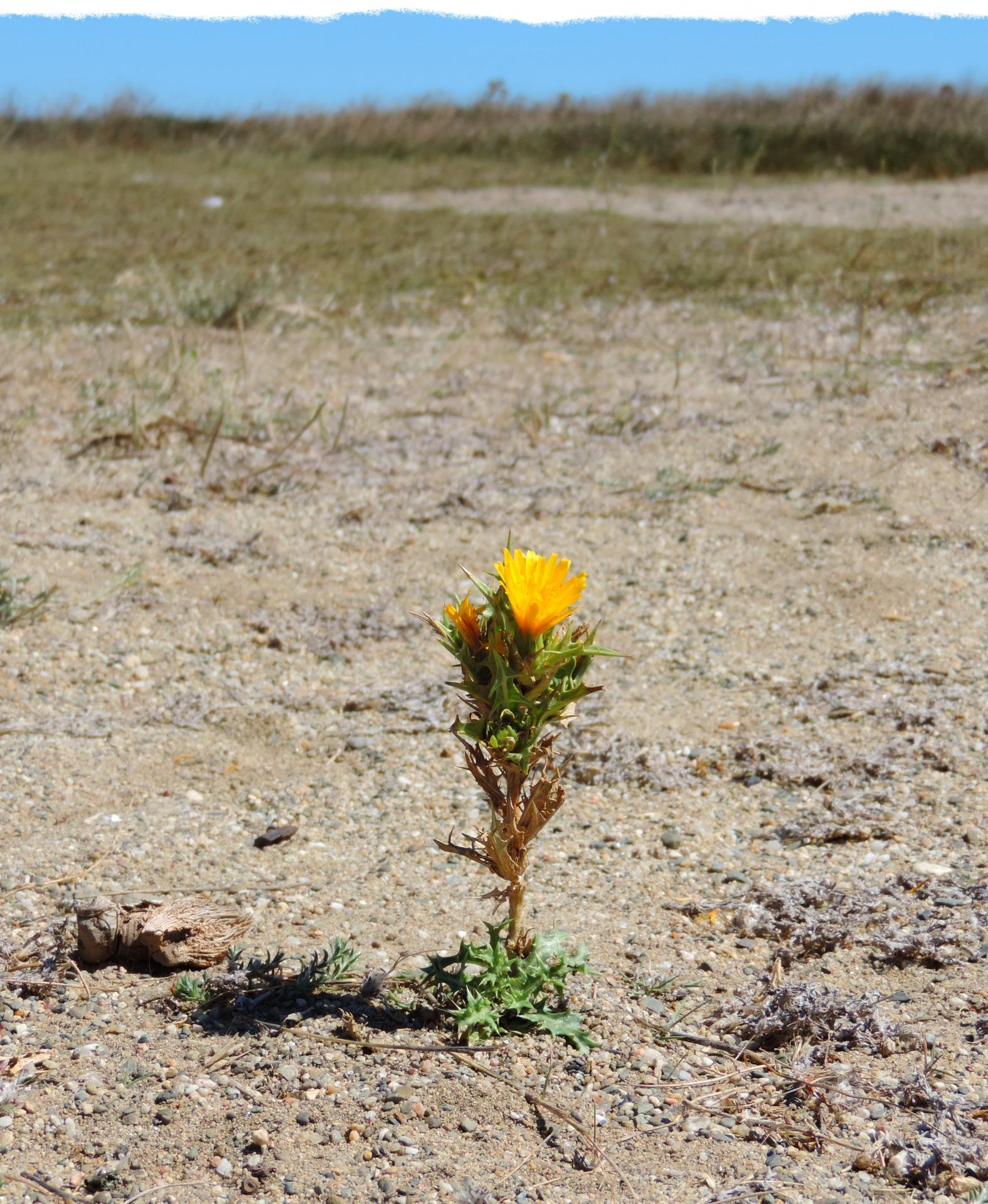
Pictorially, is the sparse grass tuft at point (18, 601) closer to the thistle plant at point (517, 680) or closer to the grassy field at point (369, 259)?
the thistle plant at point (517, 680)

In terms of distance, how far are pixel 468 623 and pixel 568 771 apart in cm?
115

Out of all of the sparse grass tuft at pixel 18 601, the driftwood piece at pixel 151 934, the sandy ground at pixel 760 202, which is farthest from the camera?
the sandy ground at pixel 760 202

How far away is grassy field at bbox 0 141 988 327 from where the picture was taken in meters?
7.39

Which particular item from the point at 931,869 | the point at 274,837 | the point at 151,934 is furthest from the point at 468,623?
the point at 931,869

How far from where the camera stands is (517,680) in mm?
1564

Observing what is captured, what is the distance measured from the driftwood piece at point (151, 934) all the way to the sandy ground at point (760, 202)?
10327 mm

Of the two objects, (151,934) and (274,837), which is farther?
(274,837)

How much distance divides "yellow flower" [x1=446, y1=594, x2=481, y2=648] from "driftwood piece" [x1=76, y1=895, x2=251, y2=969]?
2.40 feet

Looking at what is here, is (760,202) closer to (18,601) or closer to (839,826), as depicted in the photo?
(18,601)

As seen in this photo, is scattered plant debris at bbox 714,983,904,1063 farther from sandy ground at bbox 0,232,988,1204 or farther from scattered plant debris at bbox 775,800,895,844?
scattered plant debris at bbox 775,800,895,844

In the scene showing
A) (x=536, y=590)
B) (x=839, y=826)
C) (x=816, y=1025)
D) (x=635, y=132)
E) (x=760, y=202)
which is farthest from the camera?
(x=635, y=132)

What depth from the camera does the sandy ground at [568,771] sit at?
5.05 feet

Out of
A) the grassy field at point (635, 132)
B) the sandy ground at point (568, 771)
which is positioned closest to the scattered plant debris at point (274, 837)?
the sandy ground at point (568, 771)

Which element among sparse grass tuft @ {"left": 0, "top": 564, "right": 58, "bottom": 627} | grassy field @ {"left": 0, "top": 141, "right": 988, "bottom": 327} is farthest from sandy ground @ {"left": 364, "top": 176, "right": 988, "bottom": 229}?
sparse grass tuft @ {"left": 0, "top": 564, "right": 58, "bottom": 627}
